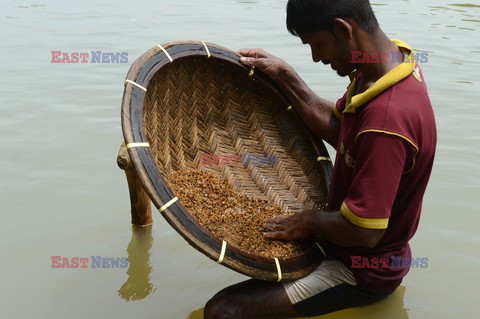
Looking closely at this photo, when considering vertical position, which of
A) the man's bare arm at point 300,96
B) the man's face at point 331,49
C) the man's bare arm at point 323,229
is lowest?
the man's bare arm at point 323,229

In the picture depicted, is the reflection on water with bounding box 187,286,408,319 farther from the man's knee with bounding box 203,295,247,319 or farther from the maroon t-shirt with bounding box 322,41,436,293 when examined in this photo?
the maroon t-shirt with bounding box 322,41,436,293

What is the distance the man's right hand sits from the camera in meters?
2.53

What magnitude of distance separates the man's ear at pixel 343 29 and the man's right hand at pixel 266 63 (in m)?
0.71

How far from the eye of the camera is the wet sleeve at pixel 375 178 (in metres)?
1.70

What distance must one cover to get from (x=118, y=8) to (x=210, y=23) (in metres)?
1.83

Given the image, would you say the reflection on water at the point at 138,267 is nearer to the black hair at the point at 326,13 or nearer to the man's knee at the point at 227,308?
the man's knee at the point at 227,308

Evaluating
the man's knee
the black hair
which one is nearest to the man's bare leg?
the man's knee

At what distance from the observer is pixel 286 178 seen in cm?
262

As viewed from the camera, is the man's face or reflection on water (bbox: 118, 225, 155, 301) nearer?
the man's face

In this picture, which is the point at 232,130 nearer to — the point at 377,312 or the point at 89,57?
the point at 377,312

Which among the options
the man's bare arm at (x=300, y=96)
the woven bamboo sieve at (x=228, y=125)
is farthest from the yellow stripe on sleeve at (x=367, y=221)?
the man's bare arm at (x=300, y=96)

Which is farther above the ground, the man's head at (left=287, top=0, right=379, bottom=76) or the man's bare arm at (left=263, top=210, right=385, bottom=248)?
the man's head at (left=287, top=0, right=379, bottom=76)

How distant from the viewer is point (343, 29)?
1787mm

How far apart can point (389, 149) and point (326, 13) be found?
0.45m
